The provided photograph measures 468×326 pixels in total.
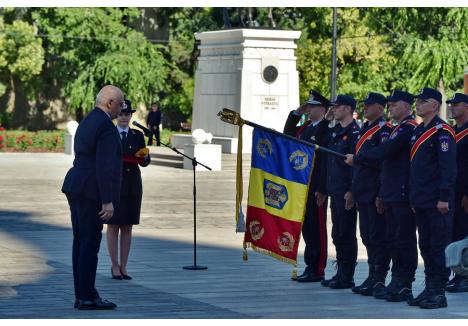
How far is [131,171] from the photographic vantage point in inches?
520

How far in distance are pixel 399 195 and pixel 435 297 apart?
3.32ft

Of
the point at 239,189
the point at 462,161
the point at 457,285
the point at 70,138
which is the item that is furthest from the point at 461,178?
the point at 70,138

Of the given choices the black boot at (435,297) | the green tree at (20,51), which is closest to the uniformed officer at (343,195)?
the black boot at (435,297)

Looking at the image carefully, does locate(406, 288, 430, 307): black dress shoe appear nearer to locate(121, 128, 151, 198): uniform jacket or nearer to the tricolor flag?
the tricolor flag

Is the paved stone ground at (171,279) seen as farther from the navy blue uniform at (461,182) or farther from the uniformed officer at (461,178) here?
the navy blue uniform at (461,182)

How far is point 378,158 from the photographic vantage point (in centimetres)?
1146

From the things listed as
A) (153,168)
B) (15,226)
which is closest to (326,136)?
(15,226)

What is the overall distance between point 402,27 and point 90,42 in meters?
15.4

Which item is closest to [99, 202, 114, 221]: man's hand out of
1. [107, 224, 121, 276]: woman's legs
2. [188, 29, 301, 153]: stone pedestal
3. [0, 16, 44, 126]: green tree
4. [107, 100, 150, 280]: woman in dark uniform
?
[107, 224, 121, 276]: woman's legs

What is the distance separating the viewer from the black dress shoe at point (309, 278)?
12.8 metres

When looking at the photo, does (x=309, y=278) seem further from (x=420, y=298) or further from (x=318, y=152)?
(x=420, y=298)

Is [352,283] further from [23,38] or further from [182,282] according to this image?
[23,38]

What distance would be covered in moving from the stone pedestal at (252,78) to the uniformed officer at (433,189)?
29.7 metres

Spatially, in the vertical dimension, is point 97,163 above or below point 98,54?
below
